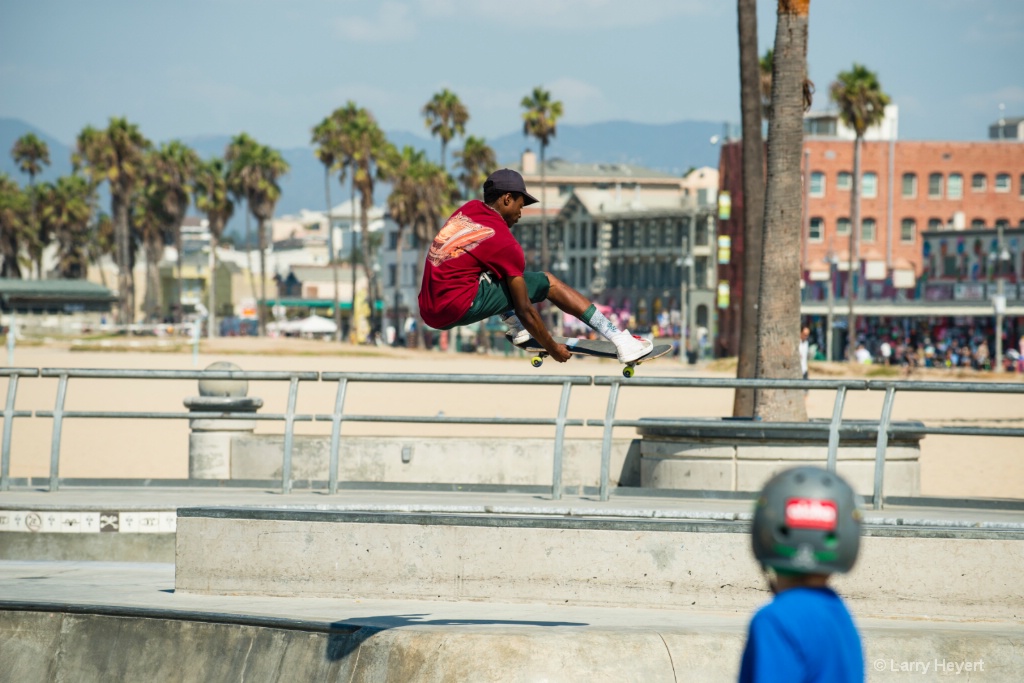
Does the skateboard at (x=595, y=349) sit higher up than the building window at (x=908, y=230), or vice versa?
the building window at (x=908, y=230)

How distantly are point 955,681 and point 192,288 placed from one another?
6772 inches

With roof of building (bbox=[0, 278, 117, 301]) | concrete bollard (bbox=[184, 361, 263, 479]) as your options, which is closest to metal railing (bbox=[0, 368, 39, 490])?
concrete bollard (bbox=[184, 361, 263, 479])

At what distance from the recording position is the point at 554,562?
962cm

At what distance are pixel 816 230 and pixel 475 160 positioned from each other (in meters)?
26.9

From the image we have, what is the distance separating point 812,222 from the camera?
294 feet

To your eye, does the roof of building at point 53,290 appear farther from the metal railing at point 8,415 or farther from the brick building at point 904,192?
the metal railing at point 8,415

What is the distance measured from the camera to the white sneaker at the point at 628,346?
315 inches

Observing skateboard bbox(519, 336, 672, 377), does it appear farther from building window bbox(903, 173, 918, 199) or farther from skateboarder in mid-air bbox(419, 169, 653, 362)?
building window bbox(903, 173, 918, 199)

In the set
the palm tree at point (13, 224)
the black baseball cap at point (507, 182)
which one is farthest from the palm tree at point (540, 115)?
the black baseball cap at point (507, 182)

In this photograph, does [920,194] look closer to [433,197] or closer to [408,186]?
[433,197]

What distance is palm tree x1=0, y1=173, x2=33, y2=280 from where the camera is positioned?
132m

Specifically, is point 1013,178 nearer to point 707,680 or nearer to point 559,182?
point 559,182

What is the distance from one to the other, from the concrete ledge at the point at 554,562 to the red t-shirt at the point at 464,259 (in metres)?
2.92

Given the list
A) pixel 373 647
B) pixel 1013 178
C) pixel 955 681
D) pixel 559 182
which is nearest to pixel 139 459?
pixel 373 647
